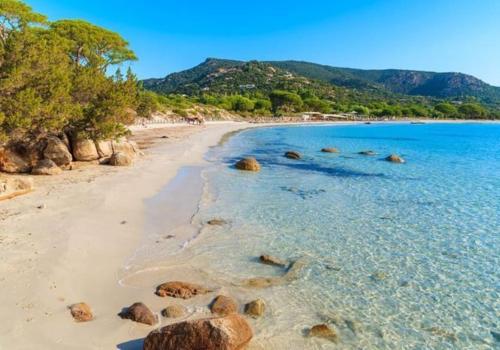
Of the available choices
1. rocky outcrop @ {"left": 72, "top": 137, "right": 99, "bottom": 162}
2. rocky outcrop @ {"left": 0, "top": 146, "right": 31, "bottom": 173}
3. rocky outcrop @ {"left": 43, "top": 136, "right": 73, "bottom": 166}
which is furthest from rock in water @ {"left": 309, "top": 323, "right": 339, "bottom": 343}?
rocky outcrop @ {"left": 72, "top": 137, "right": 99, "bottom": 162}

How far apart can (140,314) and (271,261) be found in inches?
146

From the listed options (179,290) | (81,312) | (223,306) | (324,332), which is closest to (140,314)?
(81,312)

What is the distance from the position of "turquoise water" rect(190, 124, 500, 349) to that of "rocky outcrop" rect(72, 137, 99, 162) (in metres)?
7.12

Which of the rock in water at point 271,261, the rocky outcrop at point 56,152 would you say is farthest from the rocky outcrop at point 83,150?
the rock in water at point 271,261

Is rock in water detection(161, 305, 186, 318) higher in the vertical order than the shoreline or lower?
lower

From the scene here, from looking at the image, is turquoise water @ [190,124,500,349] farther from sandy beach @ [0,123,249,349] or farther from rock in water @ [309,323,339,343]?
sandy beach @ [0,123,249,349]

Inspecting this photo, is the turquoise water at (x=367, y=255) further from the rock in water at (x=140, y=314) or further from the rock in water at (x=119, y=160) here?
the rock in water at (x=119, y=160)

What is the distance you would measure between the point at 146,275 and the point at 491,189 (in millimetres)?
19470

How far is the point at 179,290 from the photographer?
293 inches

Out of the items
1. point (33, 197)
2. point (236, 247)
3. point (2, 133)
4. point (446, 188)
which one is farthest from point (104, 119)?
point (446, 188)

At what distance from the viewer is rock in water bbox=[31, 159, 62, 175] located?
56.5ft

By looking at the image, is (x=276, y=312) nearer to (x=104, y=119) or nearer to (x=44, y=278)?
(x=44, y=278)

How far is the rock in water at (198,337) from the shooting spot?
5.39 metres

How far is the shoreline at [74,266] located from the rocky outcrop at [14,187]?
395 millimetres
